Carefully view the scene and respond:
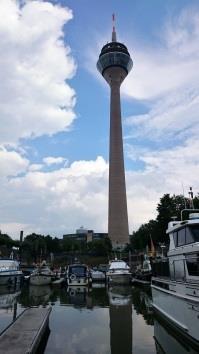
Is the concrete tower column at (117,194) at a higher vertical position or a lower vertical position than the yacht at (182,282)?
higher

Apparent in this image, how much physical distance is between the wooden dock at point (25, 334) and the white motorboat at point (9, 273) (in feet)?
84.8

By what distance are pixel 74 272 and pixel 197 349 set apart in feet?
113

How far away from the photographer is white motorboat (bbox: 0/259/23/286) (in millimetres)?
43594

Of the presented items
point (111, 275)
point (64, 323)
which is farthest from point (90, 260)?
point (64, 323)

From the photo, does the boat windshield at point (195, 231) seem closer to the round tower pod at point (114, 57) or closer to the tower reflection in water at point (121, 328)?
the tower reflection in water at point (121, 328)

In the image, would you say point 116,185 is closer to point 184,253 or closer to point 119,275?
point 119,275

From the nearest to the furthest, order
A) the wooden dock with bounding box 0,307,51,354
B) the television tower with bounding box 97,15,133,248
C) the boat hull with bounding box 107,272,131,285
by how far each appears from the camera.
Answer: the wooden dock with bounding box 0,307,51,354 < the boat hull with bounding box 107,272,131,285 < the television tower with bounding box 97,15,133,248

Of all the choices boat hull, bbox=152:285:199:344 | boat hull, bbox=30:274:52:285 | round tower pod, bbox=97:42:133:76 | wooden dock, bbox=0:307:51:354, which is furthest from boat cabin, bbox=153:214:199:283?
round tower pod, bbox=97:42:133:76

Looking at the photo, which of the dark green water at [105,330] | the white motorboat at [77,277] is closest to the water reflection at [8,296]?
the dark green water at [105,330]

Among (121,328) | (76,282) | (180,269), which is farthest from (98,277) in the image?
(180,269)

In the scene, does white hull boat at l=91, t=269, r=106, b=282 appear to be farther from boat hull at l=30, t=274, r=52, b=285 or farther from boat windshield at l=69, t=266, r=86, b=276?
boat windshield at l=69, t=266, r=86, b=276

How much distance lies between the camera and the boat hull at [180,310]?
15.0 metres

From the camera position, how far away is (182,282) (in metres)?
A: 16.9

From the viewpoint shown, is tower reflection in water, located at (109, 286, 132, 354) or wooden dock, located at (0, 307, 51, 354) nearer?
wooden dock, located at (0, 307, 51, 354)
